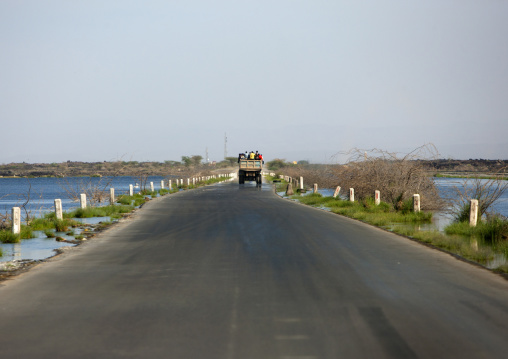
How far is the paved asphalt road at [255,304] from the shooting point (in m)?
5.63

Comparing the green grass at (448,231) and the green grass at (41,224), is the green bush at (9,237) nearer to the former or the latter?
the green grass at (41,224)

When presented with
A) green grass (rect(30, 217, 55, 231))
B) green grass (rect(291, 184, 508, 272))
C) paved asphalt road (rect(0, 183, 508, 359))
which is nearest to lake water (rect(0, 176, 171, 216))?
green grass (rect(30, 217, 55, 231))

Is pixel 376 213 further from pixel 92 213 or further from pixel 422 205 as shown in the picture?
pixel 92 213

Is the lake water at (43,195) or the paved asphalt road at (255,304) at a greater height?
the paved asphalt road at (255,304)

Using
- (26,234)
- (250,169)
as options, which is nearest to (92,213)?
(26,234)

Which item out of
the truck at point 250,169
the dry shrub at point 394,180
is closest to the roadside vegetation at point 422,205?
the dry shrub at point 394,180

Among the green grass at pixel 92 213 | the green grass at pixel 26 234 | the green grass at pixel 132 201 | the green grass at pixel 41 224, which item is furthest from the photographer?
the green grass at pixel 132 201

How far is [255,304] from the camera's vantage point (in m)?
7.43

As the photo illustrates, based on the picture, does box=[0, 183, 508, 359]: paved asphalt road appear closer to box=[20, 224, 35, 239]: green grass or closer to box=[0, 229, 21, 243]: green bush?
box=[0, 229, 21, 243]: green bush

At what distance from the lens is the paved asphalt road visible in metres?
5.63

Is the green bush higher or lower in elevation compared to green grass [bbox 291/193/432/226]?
higher

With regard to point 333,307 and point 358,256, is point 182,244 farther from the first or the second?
point 333,307

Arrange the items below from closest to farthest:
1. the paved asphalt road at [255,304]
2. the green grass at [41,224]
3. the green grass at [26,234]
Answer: the paved asphalt road at [255,304] → the green grass at [26,234] → the green grass at [41,224]

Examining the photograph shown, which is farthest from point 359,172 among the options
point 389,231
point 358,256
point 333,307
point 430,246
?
point 333,307
